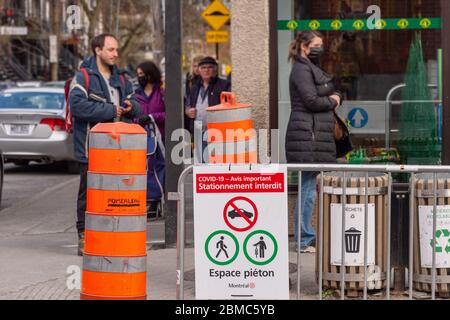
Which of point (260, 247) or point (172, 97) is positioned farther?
point (172, 97)

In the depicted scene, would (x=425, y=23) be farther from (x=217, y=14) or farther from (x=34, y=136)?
(x=217, y=14)

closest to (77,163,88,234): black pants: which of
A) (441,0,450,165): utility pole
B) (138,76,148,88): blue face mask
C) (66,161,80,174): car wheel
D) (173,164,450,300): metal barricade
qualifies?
(173,164,450,300): metal barricade

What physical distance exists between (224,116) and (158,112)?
15.2 ft

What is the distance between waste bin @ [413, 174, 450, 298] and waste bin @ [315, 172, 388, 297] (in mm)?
235

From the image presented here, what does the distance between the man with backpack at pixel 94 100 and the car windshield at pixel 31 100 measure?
31.8ft

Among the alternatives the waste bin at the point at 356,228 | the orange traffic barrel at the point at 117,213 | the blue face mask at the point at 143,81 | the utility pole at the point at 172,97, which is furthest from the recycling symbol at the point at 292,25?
the orange traffic barrel at the point at 117,213

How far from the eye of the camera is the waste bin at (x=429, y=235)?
7.02 m

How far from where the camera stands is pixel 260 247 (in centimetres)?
663

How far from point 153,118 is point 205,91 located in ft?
2.48

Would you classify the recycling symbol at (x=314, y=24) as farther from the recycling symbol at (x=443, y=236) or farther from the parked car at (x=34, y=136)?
the parked car at (x=34, y=136)

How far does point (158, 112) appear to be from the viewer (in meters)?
12.3

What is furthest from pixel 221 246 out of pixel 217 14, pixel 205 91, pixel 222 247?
pixel 217 14

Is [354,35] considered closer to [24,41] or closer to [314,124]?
[314,124]

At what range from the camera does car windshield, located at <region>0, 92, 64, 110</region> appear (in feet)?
63.1
